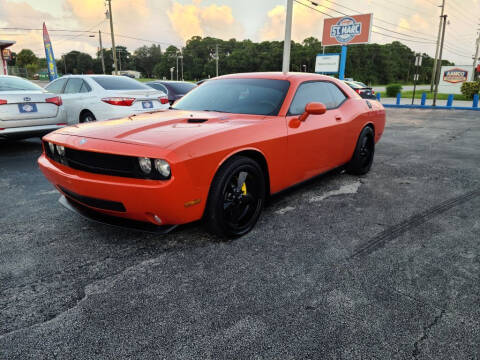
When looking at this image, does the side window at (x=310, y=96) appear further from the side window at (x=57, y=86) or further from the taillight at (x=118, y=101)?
the side window at (x=57, y=86)

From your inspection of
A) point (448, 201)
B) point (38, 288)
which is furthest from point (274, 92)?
point (38, 288)

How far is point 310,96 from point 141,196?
7.53 ft

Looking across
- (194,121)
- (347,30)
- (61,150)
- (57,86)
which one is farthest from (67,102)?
(347,30)

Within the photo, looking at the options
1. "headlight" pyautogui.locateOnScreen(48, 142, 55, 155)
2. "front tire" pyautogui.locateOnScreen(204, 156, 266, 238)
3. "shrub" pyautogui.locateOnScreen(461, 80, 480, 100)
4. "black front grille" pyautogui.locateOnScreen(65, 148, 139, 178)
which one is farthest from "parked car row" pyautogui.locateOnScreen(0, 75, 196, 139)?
"shrub" pyautogui.locateOnScreen(461, 80, 480, 100)

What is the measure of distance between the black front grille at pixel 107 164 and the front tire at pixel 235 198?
0.49 meters

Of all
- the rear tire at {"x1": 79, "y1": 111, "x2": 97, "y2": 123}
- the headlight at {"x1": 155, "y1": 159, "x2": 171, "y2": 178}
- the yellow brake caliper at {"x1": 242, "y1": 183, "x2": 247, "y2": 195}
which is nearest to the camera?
the headlight at {"x1": 155, "y1": 159, "x2": 171, "y2": 178}

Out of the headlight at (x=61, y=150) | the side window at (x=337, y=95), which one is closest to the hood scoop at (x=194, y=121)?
the headlight at (x=61, y=150)

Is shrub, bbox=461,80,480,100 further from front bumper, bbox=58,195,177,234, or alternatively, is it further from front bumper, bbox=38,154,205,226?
front bumper, bbox=58,195,177,234

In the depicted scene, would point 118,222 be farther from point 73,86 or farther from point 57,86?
point 57,86

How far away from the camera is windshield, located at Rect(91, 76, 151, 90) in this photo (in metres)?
7.04

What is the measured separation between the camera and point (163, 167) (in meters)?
2.30

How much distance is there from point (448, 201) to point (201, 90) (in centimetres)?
315

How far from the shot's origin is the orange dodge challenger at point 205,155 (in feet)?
7.70

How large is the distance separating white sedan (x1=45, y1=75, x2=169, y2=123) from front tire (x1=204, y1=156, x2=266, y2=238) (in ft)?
13.8
